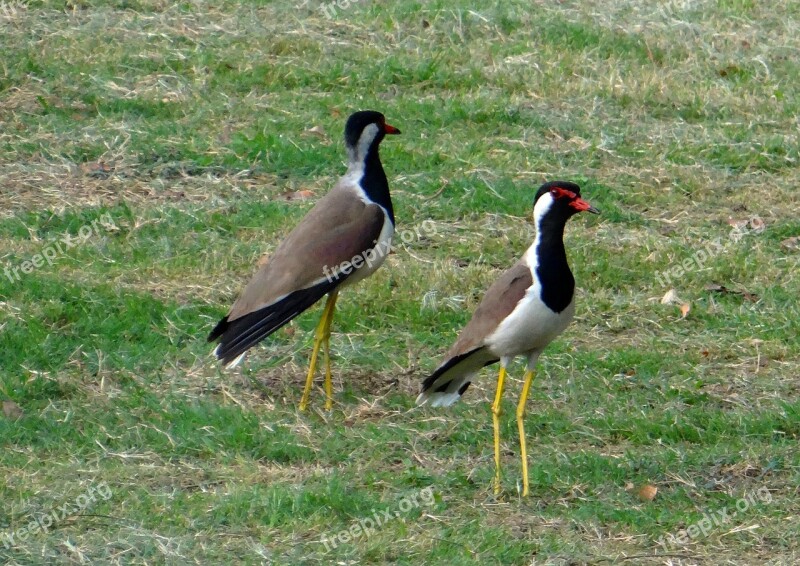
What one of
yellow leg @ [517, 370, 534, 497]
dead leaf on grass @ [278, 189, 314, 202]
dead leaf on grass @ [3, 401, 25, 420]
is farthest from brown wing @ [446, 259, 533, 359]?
dead leaf on grass @ [278, 189, 314, 202]

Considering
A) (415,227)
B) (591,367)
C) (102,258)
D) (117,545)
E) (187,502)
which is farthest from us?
(415,227)

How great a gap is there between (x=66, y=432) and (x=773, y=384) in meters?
3.60

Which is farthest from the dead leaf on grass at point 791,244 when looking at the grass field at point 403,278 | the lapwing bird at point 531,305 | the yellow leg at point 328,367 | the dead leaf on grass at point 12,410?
the dead leaf on grass at point 12,410

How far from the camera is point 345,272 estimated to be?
260 inches

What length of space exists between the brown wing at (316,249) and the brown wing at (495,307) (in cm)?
88

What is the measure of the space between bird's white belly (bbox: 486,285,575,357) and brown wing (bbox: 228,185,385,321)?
108 centimetres

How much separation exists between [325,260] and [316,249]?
3.3 inches

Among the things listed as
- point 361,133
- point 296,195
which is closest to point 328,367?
point 361,133

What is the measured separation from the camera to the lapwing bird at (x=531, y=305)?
5.77 meters

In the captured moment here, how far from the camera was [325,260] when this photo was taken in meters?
6.57

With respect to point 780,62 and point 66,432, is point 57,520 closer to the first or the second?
point 66,432

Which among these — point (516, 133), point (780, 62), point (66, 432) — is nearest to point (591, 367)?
point (66, 432)

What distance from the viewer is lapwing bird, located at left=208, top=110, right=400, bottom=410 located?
644 cm

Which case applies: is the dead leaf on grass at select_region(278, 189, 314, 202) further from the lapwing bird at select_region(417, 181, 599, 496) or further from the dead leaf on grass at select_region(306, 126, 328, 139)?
the lapwing bird at select_region(417, 181, 599, 496)
